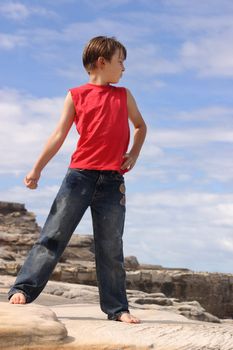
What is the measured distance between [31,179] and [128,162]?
57cm

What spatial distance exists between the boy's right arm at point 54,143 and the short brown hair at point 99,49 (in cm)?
24

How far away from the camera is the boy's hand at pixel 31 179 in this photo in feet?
14.2

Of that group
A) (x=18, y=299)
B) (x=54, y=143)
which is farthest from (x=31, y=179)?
(x=18, y=299)

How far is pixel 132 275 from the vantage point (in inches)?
481

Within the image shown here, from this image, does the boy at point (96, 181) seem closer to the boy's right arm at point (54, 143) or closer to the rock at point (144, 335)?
the boy's right arm at point (54, 143)

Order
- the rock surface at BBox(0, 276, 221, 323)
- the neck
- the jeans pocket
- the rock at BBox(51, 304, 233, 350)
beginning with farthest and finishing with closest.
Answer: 1. the rock surface at BBox(0, 276, 221, 323)
2. the neck
3. the jeans pocket
4. the rock at BBox(51, 304, 233, 350)

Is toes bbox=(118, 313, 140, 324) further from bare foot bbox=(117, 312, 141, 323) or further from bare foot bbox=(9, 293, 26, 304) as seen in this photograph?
bare foot bbox=(9, 293, 26, 304)

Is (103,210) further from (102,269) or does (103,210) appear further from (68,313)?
(68,313)

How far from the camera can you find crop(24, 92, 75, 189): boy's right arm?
Result: 432 centimetres

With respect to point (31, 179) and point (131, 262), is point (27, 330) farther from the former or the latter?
point (131, 262)

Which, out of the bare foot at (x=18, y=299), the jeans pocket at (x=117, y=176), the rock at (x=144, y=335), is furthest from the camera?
the jeans pocket at (x=117, y=176)

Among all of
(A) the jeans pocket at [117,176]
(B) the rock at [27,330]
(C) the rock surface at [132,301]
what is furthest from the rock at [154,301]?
(B) the rock at [27,330]

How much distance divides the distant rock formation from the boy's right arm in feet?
22.0

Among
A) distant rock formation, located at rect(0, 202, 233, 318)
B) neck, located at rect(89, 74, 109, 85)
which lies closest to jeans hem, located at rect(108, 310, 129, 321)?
neck, located at rect(89, 74, 109, 85)
